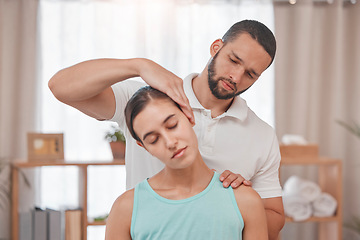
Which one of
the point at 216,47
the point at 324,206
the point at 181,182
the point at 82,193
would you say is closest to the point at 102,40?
the point at 82,193

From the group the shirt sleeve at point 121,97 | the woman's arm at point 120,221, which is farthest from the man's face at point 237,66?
the woman's arm at point 120,221

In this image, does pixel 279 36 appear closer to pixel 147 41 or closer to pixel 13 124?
pixel 147 41

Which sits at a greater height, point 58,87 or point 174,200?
point 58,87

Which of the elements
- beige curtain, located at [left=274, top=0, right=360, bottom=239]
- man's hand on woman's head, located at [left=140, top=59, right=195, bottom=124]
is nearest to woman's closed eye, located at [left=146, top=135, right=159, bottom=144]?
man's hand on woman's head, located at [left=140, top=59, right=195, bottom=124]

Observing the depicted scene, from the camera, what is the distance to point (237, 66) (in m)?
1.62

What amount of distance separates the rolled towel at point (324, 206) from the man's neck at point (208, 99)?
2.31 m

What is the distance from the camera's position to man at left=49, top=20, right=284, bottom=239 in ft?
5.28

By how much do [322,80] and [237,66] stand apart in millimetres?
2848

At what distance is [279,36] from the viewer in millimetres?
4188

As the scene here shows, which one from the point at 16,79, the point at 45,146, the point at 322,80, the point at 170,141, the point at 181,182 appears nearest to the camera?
the point at 170,141

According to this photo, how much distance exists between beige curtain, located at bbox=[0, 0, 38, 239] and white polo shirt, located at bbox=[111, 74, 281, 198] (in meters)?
2.36

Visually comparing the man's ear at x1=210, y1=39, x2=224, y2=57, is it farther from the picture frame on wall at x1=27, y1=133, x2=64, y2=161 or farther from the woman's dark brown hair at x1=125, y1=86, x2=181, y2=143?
the picture frame on wall at x1=27, y1=133, x2=64, y2=161

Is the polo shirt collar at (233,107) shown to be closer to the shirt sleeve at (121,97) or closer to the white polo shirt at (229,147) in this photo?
the white polo shirt at (229,147)

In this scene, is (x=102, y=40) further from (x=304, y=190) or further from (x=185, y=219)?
(x=185, y=219)
